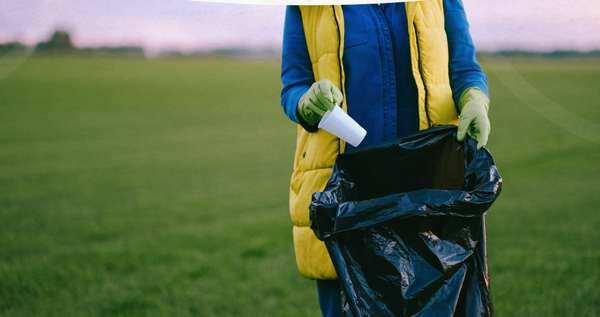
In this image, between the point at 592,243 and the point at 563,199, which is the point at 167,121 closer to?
the point at 563,199

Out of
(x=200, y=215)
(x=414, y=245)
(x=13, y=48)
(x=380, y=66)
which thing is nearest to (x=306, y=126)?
(x=380, y=66)

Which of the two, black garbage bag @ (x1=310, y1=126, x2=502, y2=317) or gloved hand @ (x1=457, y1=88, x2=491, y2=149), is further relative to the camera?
gloved hand @ (x1=457, y1=88, x2=491, y2=149)

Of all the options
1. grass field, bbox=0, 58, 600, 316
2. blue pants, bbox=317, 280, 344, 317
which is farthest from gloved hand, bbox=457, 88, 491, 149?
grass field, bbox=0, 58, 600, 316

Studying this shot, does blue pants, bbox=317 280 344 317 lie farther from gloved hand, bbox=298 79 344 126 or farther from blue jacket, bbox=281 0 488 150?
gloved hand, bbox=298 79 344 126

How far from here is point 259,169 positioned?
21.0 feet

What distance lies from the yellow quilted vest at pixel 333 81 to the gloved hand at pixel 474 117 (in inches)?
2.7

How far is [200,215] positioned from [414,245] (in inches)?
126

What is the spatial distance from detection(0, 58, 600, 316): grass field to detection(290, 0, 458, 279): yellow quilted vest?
0.87 meters

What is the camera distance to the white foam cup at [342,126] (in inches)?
59.9

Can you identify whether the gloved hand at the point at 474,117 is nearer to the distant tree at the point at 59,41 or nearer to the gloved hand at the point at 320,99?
the gloved hand at the point at 320,99

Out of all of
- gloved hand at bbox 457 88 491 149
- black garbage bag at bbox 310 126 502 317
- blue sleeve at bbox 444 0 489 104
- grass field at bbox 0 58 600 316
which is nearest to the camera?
black garbage bag at bbox 310 126 502 317

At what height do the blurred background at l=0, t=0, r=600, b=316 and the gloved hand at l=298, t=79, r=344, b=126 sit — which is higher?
the gloved hand at l=298, t=79, r=344, b=126

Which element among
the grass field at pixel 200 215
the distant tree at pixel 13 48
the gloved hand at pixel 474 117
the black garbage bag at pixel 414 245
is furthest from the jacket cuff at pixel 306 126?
the grass field at pixel 200 215

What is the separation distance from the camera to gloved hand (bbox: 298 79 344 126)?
1511mm
